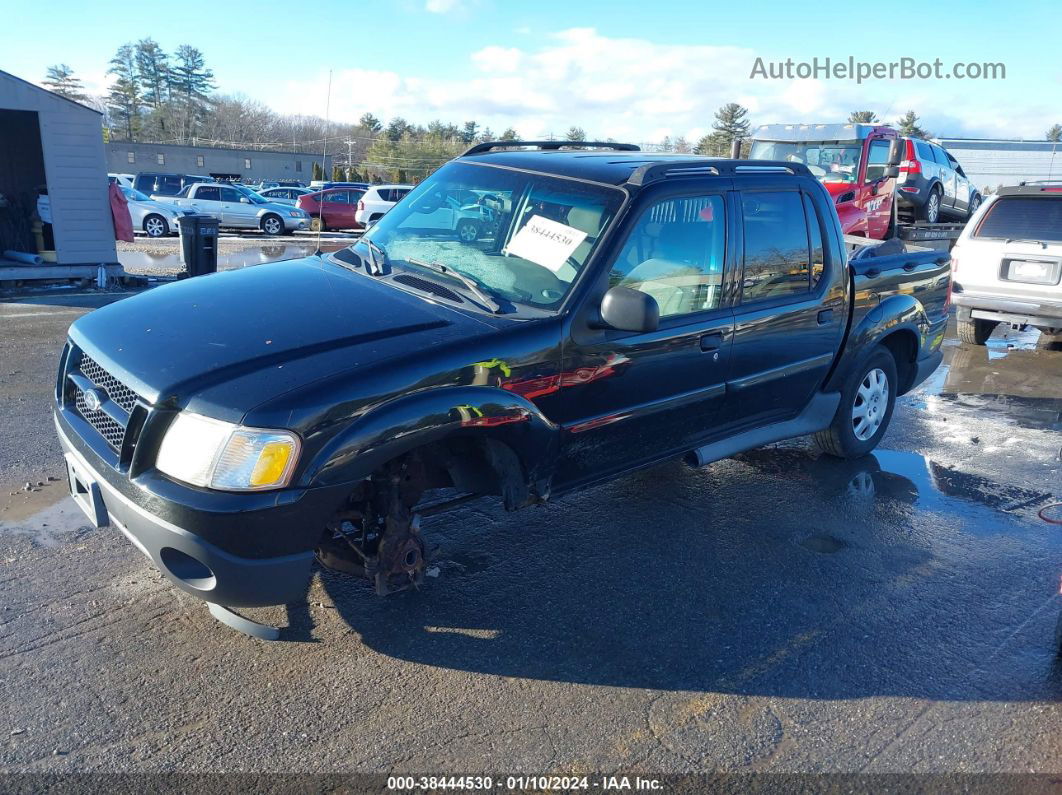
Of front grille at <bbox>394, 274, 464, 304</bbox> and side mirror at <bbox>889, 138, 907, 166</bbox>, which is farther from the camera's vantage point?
side mirror at <bbox>889, 138, 907, 166</bbox>

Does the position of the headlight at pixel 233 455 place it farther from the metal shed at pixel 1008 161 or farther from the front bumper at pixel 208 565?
the metal shed at pixel 1008 161

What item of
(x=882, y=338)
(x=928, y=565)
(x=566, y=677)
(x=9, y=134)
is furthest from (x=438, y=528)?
(x=9, y=134)

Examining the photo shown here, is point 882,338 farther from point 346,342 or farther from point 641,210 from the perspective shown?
point 346,342

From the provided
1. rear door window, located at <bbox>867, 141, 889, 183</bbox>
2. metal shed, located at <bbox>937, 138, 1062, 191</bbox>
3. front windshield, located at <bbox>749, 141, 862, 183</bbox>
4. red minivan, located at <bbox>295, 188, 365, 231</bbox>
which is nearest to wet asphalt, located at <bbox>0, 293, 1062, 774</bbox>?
rear door window, located at <bbox>867, 141, 889, 183</bbox>

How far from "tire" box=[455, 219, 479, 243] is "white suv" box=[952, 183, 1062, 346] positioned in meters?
7.40

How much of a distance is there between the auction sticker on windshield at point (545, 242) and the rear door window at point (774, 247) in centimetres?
114

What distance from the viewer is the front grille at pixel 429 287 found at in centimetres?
377

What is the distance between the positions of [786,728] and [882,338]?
3.40 metres

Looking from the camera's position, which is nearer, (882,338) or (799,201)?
(799,201)

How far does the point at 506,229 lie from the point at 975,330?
8.26 meters

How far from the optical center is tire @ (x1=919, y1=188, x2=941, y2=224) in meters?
16.6

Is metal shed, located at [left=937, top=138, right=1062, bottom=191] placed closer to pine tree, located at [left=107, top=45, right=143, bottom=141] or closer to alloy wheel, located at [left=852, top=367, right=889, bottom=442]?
alloy wheel, located at [left=852, top=367, right=889, bottom=442]

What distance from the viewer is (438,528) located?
4559 millimetres

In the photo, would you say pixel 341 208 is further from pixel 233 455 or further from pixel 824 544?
pixel 233 455
